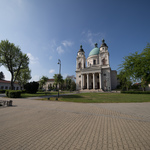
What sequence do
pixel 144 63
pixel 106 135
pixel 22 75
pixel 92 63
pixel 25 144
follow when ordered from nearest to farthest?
pixel 25 144 → pixel 106 135 → pixel 144 63 → pixel 22 75 → pixel 92 63

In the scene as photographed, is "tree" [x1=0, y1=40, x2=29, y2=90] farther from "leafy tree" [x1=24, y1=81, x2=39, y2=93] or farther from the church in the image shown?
the church

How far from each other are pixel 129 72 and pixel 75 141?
19781mm

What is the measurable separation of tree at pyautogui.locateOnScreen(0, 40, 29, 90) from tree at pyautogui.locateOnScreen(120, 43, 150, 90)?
3160 cm

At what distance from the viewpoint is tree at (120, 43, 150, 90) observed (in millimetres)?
16228

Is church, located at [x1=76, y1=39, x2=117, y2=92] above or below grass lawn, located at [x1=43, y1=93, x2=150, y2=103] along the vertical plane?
above

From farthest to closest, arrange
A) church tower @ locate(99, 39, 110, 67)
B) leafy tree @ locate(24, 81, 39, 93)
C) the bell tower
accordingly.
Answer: the bell tower → church tower @ locate(99, 39, 110, 67) → leafy tree @ locate(24, 81, 39, 93)

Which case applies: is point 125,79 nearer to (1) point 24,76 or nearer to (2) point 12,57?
(2) point 12,57

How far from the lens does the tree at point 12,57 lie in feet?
84.3

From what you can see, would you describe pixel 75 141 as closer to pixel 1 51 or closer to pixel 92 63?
pixel 1 51

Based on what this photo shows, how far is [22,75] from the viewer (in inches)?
1891

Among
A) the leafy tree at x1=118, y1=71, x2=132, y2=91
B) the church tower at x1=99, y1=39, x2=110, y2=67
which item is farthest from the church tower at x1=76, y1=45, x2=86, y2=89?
the leafy tree at x1=118, y1=71, x2=132, y2=91

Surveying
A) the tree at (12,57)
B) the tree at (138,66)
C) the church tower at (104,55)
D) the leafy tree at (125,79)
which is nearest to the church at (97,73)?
the church tower at (104,55)

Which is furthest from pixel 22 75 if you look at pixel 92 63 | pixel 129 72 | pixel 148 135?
pixel 148 135

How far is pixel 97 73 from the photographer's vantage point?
51.0 m
